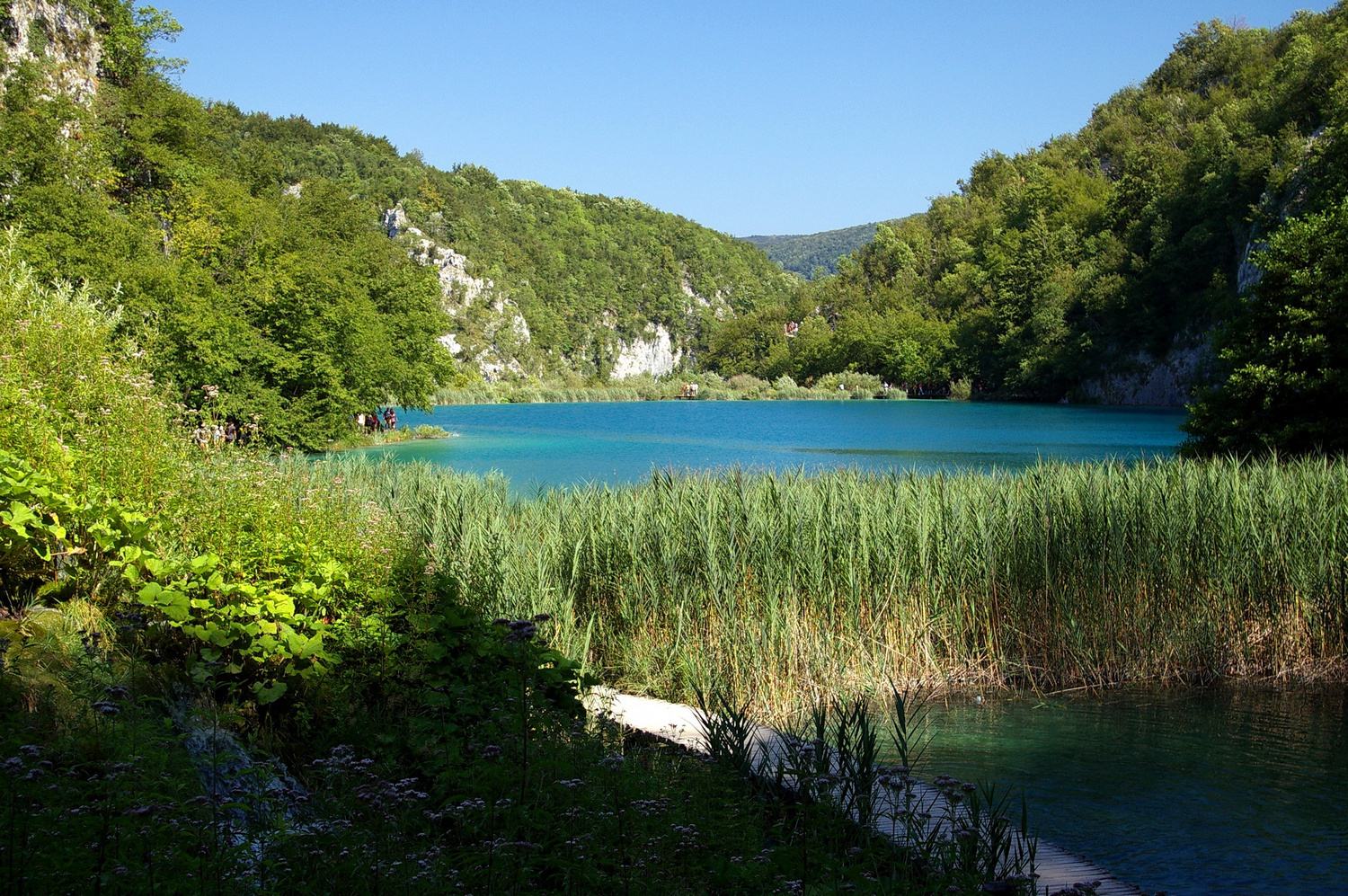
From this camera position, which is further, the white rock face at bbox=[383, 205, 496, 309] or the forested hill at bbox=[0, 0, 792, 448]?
the white rock face at bbox=[383, 205, 496, 309]

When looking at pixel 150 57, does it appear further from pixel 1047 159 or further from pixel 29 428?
pixel 1047 159

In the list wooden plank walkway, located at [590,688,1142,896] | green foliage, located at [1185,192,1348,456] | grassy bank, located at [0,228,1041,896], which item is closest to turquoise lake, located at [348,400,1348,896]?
wooden plank walkway, located at [590,688,1142,896]

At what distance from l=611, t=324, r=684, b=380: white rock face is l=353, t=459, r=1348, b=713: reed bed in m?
113

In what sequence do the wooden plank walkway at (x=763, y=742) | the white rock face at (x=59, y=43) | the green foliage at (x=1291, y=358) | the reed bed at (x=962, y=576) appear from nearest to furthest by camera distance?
the wooden plank walkway at (x=763, y=742) → the reed bed at (x=962, y=576) → the green foliage at (x=1291, y=358) → the white rock face at (x=59, y=43)

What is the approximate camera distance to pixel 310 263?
2916 centimetres

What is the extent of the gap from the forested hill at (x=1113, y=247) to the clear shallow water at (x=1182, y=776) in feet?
27.5

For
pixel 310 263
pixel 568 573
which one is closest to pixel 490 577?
pixel 568 573

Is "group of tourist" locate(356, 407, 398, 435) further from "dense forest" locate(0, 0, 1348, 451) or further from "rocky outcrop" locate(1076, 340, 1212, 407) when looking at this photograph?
"rocky outcrop" locate(1076, 340, 1212, 407)

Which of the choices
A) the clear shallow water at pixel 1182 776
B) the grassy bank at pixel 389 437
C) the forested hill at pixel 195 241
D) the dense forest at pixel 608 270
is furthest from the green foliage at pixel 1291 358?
the grassy bank at pixel 389 437

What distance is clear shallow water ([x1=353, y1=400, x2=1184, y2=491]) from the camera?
23.7 meters

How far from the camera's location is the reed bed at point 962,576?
7.36 metres

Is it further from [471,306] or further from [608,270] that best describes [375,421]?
[608,270]

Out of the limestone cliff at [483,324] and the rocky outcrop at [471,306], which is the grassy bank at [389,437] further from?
the rocky outcrop at [471,306]

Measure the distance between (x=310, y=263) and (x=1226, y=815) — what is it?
28.8 meters
